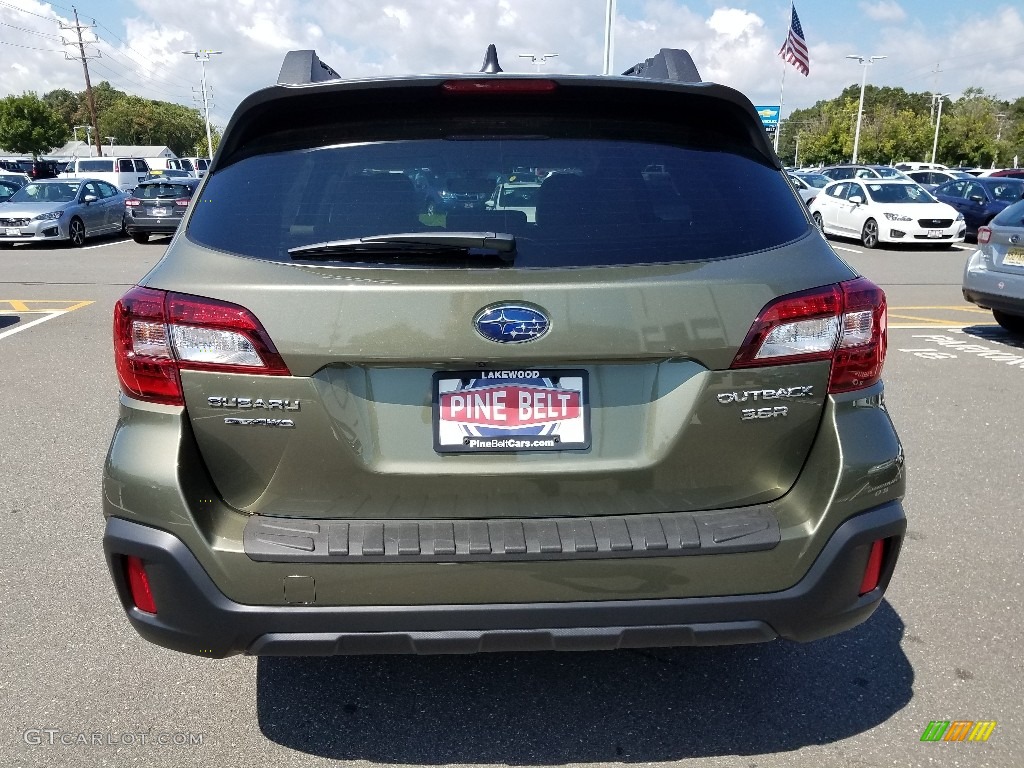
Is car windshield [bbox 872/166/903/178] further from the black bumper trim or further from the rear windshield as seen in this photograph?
the black bumper trim

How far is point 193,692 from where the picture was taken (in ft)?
9.29

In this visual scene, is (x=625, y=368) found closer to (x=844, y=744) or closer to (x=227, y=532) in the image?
(x=227, y=532)

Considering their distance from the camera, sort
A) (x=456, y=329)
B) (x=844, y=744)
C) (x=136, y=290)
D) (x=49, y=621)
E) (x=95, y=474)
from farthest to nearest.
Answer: (x=95, y=474)
(x=49, y=621)
(x=844, y=744)
(x=136, y=290)
(x=456, y=329)

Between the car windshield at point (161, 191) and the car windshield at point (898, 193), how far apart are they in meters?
16.4

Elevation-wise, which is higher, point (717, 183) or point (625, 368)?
point (717, 183)

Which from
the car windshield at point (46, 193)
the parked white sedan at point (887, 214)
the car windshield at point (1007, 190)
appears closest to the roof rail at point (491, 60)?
the parked white sedan at point (887, 214)

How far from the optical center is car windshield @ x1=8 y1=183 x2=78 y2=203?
793 inches

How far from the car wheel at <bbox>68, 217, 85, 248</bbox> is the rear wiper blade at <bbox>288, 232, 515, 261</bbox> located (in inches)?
801

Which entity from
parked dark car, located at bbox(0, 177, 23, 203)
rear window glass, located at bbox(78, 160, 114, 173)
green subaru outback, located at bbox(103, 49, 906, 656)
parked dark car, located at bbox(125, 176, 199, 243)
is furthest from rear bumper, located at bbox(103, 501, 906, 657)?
rear window glass, located at bbox(78, 160, 114, 173)

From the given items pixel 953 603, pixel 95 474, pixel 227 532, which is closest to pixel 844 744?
pixel 953 603

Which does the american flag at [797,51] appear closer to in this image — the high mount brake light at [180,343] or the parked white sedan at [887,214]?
the parked white sedan at [887,214]

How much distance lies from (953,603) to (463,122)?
8.94 ft

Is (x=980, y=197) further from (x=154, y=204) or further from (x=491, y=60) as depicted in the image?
(x=491, y=60)

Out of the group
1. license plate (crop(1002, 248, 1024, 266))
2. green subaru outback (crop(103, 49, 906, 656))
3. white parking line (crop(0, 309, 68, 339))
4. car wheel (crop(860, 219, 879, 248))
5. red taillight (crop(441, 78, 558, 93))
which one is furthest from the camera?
car wheel (crop(860, 219, 879, 248))
